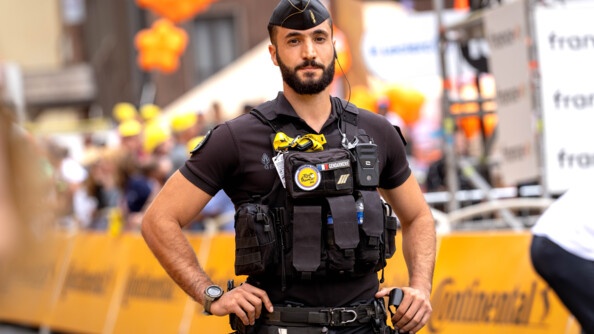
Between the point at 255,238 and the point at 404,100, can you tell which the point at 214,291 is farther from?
the point at 404,100

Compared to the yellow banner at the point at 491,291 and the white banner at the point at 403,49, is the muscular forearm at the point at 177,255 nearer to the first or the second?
the yellow banner at the point at 491,291

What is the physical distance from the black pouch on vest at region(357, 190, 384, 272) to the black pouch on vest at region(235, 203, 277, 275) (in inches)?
11.9

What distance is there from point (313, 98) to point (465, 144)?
11303 mm

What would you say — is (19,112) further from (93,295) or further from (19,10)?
(93,295)

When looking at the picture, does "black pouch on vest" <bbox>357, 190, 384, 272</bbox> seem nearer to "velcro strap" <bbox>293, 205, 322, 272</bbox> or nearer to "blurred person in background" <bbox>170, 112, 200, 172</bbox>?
"velcro strap" <bbox>293, 205, 322, 272</bbox>

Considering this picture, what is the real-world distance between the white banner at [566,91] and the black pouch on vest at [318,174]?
489 cm

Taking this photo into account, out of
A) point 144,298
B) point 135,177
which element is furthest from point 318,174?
point 135,177

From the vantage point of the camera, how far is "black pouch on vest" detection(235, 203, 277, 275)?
12.7 ft

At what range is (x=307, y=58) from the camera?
4008mm

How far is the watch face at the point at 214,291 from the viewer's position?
398 cm

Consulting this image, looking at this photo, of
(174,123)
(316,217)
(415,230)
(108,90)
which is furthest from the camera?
(108,90)

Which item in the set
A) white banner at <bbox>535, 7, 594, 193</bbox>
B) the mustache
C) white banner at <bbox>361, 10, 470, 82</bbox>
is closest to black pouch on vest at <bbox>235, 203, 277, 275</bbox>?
the mustache

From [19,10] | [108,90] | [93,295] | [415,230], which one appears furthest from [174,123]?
[108,90]

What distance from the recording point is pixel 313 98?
13.5 feet
